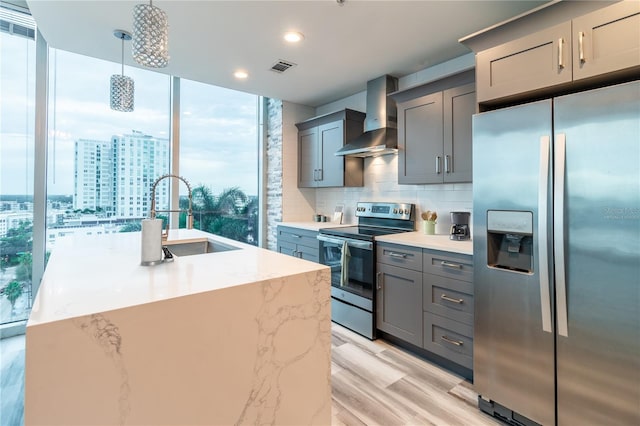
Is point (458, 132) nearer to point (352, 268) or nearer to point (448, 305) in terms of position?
point (448, 305)

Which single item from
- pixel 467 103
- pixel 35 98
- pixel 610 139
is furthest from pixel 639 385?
pixel 35 98

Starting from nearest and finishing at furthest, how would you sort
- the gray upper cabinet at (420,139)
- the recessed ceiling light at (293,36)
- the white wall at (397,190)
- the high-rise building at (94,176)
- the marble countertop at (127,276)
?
1. the marble countertop at (127,276)
2. the recessed ceiling light at (293,36)
3. the gray upper cabinet at (420,139)
4. the white wall at (397,190)
5. the high-rise building at (94,176)

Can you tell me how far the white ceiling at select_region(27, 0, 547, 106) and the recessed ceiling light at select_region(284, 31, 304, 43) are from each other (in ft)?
0.17

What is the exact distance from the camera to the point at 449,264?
91.0 inches

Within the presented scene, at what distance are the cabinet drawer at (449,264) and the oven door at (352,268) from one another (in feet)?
1.85

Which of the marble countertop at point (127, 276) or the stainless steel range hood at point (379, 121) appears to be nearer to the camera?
the marble countertop at point (127, 276)

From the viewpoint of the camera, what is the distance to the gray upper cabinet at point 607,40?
4.77 ft

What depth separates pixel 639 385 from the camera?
1.39m

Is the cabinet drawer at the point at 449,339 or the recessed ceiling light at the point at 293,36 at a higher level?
the recessed ceiling light at the point at 293,36

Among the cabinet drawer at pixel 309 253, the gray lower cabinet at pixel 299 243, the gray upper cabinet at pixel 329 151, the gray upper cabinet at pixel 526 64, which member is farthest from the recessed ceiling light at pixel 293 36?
the cabinet drawer at pixel 309 253

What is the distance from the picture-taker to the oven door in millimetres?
2930

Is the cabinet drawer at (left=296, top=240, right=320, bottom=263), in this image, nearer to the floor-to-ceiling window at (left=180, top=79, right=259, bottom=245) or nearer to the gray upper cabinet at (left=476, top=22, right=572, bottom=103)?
the floor-to-ceiling window at (left=180, top=79, right=259, bottom=245)

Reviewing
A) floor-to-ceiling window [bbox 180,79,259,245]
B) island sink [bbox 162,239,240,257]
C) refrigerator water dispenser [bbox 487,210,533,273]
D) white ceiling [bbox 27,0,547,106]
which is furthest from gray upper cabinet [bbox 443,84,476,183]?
floor-to-ceiling window [bbox 180,79,259,245]

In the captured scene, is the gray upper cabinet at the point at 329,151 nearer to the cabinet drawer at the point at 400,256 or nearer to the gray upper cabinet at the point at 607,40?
the cabinet drawer at the point at 400,256
